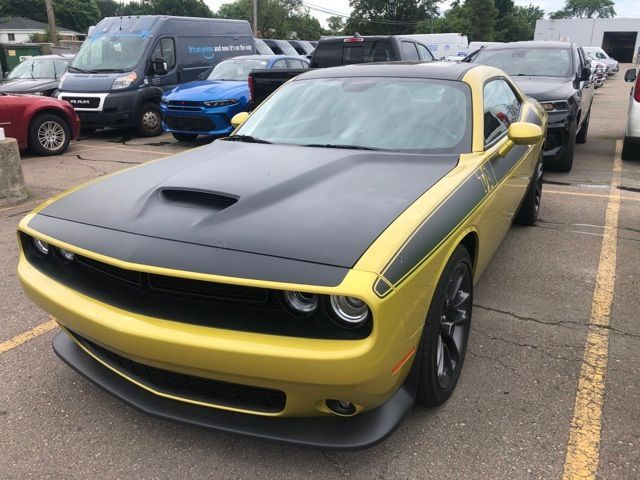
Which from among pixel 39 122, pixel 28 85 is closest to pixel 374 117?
pixel 39 122

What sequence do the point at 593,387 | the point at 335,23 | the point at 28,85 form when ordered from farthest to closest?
the point at 335,23
the point at 28,85
the point at 593,387

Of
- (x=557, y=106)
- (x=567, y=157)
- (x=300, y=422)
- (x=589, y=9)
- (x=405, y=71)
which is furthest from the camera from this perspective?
(x=589, y=9)

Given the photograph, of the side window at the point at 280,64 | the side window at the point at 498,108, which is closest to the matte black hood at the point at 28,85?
the side window at the point at 280,64

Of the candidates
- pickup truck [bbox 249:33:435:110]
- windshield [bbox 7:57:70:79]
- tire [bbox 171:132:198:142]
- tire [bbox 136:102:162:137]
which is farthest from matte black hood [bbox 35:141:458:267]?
windshield [bbox 7:57:70:79]

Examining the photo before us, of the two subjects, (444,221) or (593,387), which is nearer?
(444,221)

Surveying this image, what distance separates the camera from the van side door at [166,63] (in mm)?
11250

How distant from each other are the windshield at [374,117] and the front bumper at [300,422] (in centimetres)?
156

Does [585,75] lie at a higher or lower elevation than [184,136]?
higher

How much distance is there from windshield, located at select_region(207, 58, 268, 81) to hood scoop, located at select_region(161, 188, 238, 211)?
893cm

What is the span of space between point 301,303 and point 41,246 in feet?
4.62

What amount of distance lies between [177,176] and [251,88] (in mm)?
6421

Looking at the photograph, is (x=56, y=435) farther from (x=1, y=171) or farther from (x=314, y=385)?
(x=1, y=171)

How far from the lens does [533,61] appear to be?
8.10m

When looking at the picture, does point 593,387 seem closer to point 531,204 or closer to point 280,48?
point 531,204
